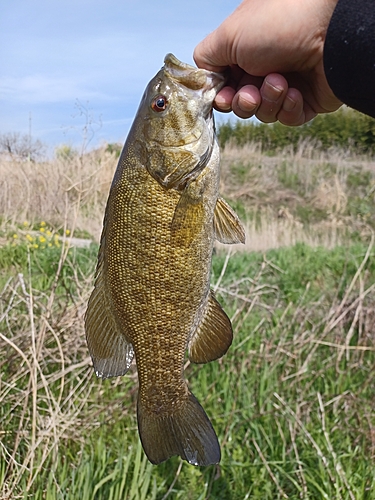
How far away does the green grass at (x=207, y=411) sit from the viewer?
2.71 metres

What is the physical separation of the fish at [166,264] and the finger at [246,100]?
0.21 metres

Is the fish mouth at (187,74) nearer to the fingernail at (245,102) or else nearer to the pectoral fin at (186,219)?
the fingernail at (245,102)

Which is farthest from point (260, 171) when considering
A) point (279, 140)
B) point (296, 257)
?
point (296, 257)

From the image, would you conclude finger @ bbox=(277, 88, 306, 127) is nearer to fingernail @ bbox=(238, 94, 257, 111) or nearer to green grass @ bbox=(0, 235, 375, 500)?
fingernail @ bbox=(238, 94, 257, 111)

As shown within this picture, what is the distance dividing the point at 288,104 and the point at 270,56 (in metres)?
0.24

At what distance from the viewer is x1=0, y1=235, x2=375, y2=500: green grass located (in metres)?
2.71

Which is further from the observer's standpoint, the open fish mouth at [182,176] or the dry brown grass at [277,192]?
the dry brown grass at [277,192]

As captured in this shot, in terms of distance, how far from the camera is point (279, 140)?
79.3 ft

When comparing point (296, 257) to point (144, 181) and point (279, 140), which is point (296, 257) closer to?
point (144, 181)

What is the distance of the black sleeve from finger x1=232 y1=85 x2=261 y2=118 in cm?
33

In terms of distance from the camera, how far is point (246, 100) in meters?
1.95

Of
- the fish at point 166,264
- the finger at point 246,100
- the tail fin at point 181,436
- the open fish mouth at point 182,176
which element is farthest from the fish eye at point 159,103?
the tail fin at point 181,436

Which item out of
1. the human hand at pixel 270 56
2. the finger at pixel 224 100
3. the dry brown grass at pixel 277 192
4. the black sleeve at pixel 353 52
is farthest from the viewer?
the dry brown grass at pixel 277 192

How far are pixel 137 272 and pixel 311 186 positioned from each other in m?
17.1
